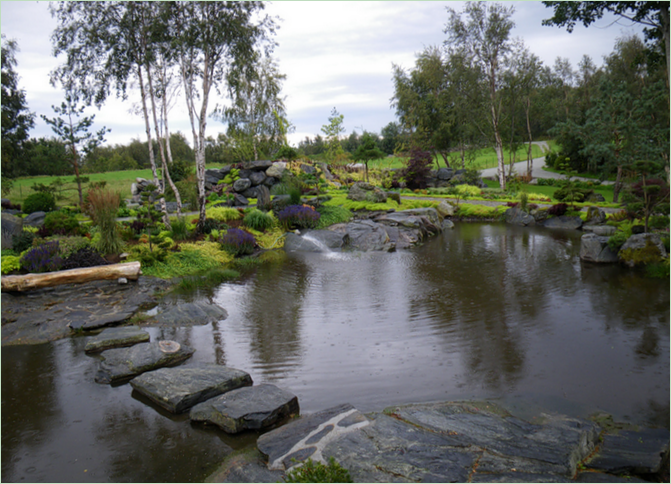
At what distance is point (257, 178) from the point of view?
824 inches

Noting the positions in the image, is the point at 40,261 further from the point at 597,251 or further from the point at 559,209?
the point at 559,209

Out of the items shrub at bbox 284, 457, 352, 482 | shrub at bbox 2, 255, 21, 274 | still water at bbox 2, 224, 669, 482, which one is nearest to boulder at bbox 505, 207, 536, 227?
still water at bbox 2, 224, 669, 482

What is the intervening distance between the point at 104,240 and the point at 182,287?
2.76 m

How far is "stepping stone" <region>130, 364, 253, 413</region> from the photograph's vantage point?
161 inches

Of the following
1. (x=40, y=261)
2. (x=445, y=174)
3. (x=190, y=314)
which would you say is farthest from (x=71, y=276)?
(x=445, y=174)

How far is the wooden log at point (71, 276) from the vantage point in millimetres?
7480

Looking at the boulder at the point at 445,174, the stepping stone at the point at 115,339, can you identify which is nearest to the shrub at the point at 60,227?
the stepping stone at the point at 115,339

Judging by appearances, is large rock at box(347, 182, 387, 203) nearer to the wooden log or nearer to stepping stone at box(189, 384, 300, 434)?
the wooden log

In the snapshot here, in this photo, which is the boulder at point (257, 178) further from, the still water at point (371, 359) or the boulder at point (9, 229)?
the still water at point (371, 359)

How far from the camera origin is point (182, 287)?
8.54 m

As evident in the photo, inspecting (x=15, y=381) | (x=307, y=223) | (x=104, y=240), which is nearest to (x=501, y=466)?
(x=15, y=381)

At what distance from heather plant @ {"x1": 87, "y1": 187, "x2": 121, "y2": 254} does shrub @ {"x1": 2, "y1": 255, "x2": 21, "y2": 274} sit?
1600mm

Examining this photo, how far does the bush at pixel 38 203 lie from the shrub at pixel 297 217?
11.0m

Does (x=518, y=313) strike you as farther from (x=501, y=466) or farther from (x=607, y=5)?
(x=607, y=5)
